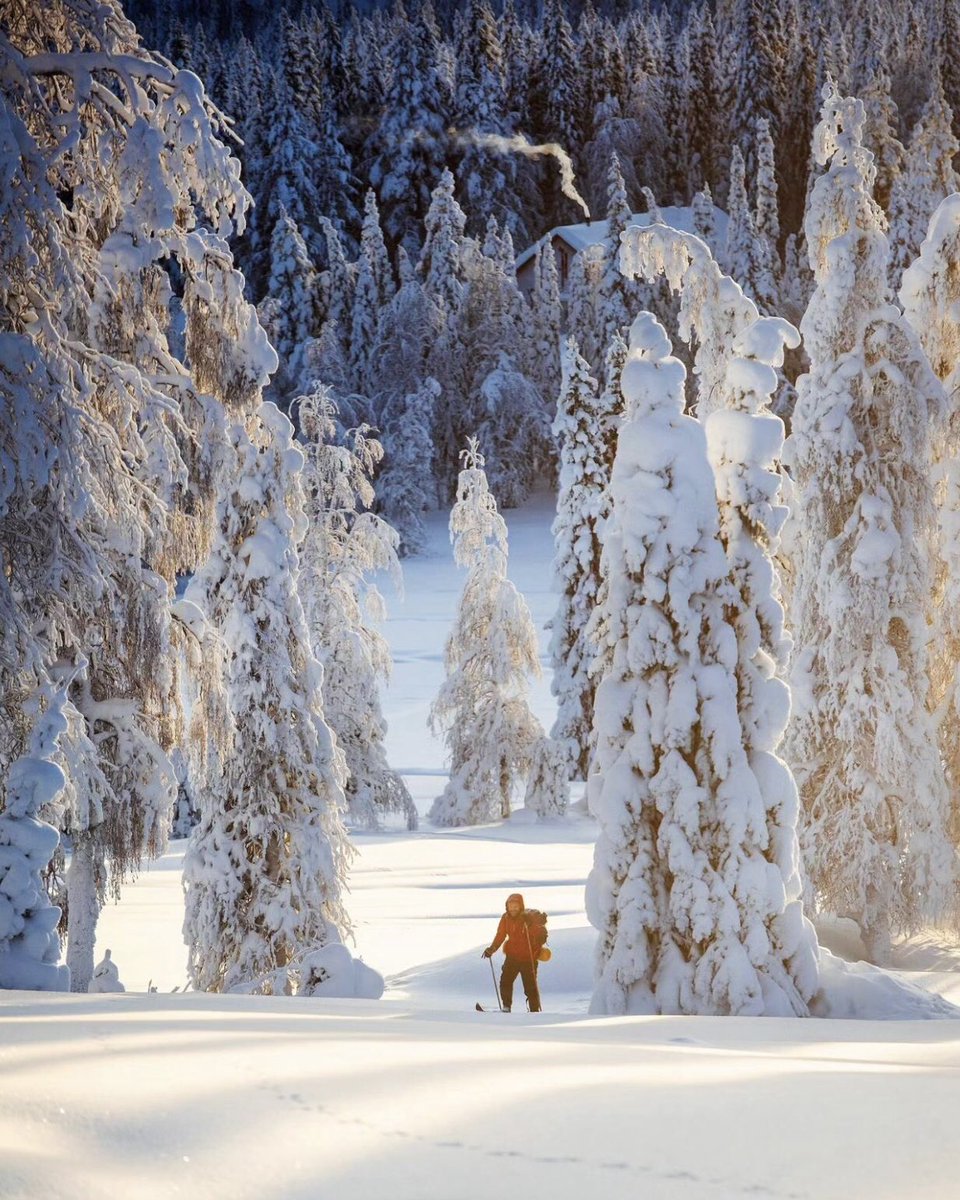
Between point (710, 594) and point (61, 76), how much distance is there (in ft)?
21.0

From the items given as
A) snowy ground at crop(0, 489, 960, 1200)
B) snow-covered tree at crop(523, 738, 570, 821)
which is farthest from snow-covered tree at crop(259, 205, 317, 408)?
snowy ground at crop(0, 489, 960, 1200)

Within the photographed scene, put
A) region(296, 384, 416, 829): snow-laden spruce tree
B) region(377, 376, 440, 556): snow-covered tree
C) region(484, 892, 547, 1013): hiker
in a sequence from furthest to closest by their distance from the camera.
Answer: region(377, 376, 440, 556): snow-covered tree < region(296, 384, 416, 829): snow-laden spruce tree < region(484, 892, 547, 1013): hiker

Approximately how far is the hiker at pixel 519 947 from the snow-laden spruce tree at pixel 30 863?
5.07 meters

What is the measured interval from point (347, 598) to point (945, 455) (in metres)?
13.6

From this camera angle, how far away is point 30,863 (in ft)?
24.0

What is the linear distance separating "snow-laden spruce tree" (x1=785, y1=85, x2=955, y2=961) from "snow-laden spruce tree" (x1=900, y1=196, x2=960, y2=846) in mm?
428

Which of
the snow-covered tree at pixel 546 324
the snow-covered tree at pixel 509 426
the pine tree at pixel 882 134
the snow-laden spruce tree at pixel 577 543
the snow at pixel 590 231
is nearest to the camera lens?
the snow-laden spruce tree at pixel 577 543

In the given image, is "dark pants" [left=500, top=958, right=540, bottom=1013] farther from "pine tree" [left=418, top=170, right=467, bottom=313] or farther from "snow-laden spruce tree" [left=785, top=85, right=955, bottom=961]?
"pine tree" [left=418, top=170, right=467, bottom=313]

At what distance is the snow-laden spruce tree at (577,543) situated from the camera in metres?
35.4

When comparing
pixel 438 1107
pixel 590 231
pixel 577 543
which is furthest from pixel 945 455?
pixel 590 231

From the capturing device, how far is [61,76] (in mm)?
7039

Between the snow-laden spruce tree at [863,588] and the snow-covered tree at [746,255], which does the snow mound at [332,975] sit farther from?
the snow-covered tree at [746,255]

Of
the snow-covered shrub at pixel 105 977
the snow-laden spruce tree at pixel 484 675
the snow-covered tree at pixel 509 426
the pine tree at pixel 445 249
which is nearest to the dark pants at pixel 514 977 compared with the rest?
the snow-covered shrub at pixel 105 977

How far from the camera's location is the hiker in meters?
11.7
